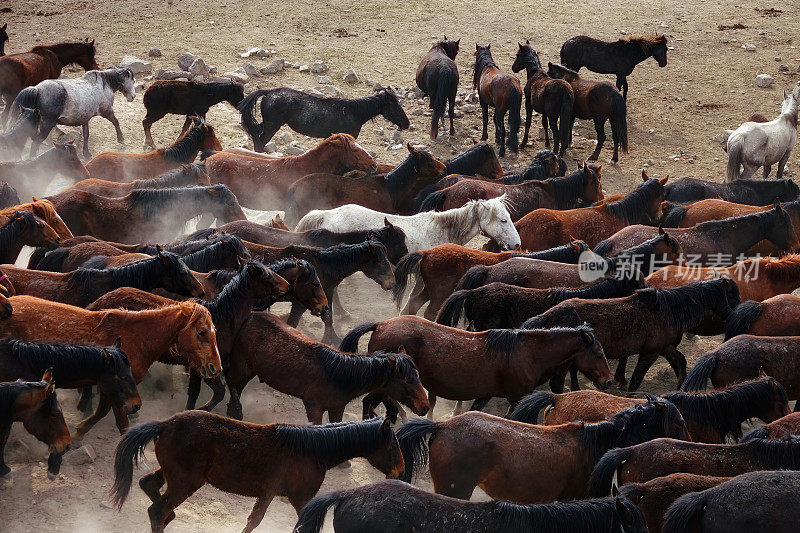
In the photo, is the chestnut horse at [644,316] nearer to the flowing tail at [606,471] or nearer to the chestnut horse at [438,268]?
the chestnut horse at [438,268]

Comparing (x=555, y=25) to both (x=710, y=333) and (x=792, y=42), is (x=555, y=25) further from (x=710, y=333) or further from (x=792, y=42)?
(x=710, y=333)

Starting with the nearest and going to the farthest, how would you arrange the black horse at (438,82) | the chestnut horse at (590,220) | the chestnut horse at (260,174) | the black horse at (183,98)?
the chestnut horse at (590,220) < the chestnut horse at (260,174) < the black horse at (183,98) < the black horse at (438,82)

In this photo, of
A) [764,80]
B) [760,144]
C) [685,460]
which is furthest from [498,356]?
[764,80]

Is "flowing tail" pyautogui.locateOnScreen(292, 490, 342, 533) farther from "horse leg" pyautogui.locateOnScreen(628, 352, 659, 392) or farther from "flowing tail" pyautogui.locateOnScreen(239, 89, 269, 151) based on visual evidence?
"flowing tail" pyautogui.locateOnScreen(239, 89, 269, 151)

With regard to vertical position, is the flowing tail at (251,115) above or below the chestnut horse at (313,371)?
above

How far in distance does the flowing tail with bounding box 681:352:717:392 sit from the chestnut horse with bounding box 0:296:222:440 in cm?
386

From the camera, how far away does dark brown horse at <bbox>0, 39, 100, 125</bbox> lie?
14.0 meters

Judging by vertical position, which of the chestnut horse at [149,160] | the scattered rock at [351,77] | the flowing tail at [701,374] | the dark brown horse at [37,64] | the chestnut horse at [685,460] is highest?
the dark brown horse at [37,64]

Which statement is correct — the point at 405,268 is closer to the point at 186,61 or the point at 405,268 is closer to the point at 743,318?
the point at 743,318

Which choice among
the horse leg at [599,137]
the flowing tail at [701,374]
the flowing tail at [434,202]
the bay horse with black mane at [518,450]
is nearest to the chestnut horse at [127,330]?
the bay horse with black mane at [518,450]

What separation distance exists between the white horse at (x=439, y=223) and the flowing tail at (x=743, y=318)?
8.37 ft

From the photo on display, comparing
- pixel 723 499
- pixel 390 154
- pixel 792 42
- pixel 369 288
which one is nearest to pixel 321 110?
pixel 390 154

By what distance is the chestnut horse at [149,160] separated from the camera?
37.1ft

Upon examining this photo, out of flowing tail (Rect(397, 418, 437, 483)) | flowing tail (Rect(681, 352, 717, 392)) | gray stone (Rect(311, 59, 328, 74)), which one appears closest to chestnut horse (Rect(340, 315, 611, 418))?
flowing tail (Rect(681, 352, 717, 392))
